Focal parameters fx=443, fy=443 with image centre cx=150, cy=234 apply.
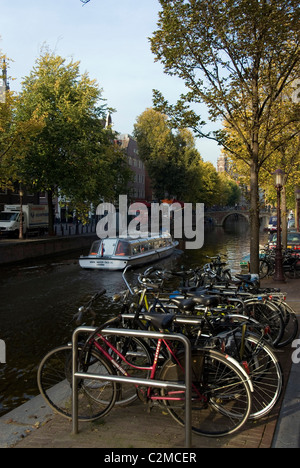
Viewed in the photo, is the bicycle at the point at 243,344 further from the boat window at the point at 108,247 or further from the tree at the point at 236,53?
the boat window at the point at 108,247

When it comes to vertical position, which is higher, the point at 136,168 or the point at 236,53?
the point at 136,168

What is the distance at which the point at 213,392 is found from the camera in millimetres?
4121

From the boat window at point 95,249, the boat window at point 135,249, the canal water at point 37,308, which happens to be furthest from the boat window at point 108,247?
the canal water at point 37,308

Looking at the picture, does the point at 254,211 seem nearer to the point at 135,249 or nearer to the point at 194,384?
the point at 194,384

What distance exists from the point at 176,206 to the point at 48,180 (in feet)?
108

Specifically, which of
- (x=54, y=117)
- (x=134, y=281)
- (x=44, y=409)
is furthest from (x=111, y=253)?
(x=44, y=409)

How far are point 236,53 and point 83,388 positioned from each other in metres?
8.87

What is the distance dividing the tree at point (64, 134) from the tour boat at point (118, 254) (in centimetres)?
880

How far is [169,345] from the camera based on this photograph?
157 inches

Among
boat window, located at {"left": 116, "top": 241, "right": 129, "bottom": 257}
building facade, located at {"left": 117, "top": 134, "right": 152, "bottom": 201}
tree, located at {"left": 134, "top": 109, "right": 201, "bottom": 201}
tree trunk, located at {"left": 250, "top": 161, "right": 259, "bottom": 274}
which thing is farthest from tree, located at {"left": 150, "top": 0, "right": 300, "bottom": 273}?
building facade, located at {"left": 117, "top": 134, "right": 152, "bottom": 201}

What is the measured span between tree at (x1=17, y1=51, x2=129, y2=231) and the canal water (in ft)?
25.5

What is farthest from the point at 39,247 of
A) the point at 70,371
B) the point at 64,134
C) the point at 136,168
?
the point at 136,168

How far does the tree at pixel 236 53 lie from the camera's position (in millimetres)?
9914
